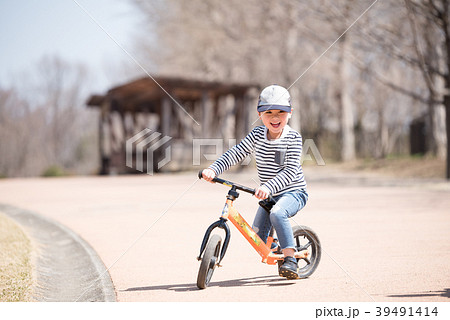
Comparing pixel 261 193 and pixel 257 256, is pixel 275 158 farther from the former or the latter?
pixel 257 256

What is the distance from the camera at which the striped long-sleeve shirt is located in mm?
3479

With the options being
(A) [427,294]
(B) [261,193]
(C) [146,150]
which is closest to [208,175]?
(B) [261,193]

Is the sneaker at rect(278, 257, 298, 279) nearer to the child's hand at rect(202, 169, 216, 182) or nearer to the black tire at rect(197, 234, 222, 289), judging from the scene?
the black tire at rect(197, 234, 222, 289)

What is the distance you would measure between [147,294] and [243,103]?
668 inches

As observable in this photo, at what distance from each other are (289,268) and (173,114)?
17385 millimetres

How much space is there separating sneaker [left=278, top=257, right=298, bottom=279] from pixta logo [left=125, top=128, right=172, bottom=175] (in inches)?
629

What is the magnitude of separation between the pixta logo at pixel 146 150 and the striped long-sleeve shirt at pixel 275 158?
624 inches

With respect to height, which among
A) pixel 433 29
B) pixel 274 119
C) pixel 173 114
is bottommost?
pixel 274 119

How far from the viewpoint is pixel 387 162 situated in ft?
63.8

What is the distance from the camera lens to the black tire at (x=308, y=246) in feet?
12.5

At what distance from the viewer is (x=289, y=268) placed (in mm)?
3527

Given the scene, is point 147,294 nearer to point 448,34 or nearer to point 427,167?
point 448,34

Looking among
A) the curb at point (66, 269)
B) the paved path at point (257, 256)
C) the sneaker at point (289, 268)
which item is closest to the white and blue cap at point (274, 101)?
the sneaker at point (289, 268)

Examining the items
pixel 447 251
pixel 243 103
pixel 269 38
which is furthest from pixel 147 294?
pixel 269 38
